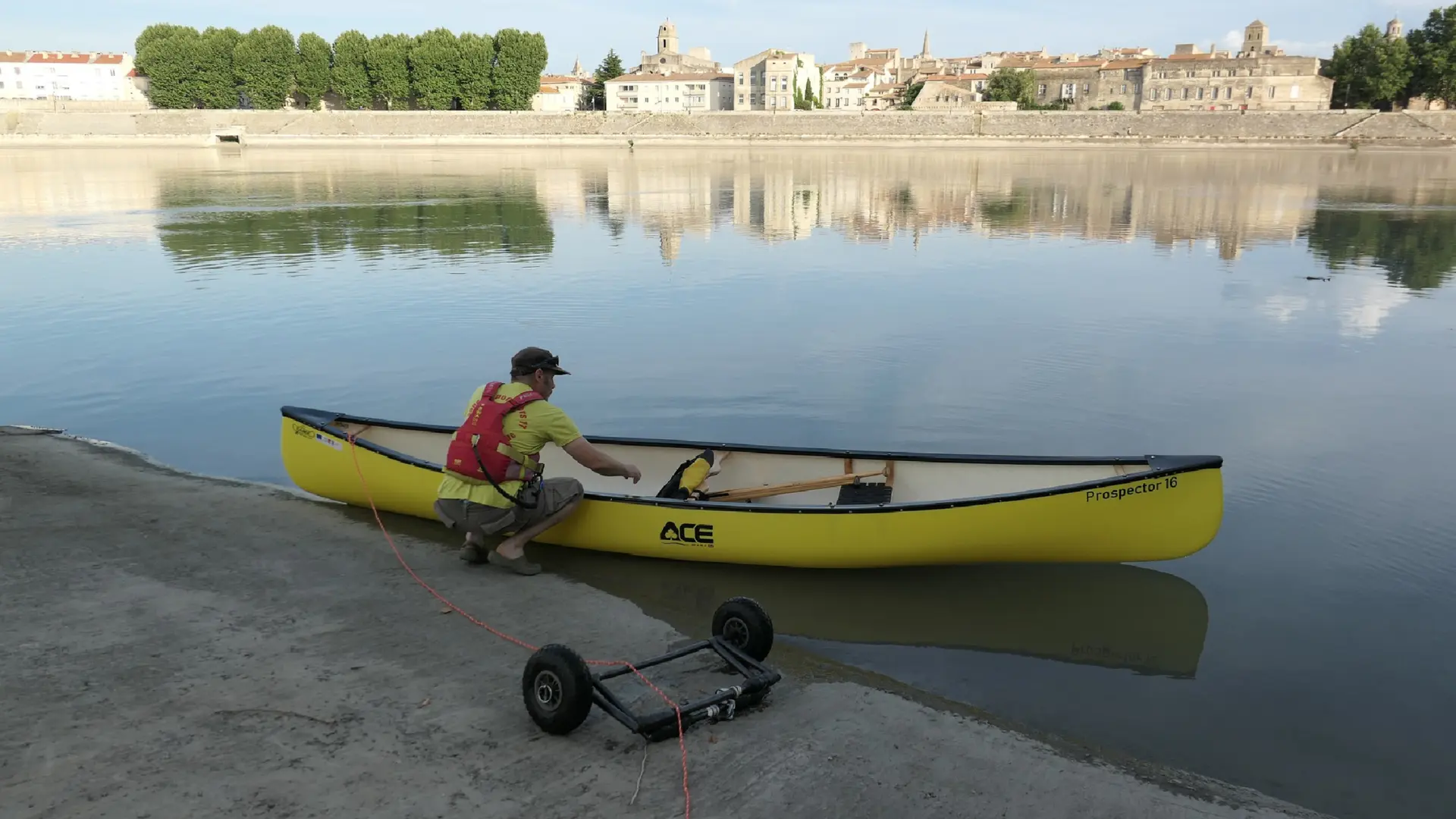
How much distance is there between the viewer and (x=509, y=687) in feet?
17.8

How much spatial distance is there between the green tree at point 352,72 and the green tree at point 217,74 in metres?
10.3

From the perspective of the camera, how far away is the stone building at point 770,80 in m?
131

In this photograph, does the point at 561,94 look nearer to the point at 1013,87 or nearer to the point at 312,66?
the point at 312,66

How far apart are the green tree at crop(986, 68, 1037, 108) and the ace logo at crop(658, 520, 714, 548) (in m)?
114

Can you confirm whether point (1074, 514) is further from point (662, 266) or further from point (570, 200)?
point (570, 200)

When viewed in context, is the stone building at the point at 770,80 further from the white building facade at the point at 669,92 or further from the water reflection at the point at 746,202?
the water reflection at the point at 746,202

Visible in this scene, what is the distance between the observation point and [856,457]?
8.03 metres

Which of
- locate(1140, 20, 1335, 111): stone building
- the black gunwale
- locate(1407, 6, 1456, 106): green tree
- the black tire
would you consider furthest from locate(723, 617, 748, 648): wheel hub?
locate(1140, 20, 1335, 111): stone building

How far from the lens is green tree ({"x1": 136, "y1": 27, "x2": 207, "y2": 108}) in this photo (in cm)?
10331

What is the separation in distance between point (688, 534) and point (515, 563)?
131cm

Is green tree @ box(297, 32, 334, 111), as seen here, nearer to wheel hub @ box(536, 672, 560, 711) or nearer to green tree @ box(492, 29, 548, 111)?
green tree @ box(492, 29, 548, 111)

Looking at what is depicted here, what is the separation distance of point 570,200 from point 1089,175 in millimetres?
33323

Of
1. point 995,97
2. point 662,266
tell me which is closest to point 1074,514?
point 662,266

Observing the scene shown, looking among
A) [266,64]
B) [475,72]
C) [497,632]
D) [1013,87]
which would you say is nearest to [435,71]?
[475,72]
